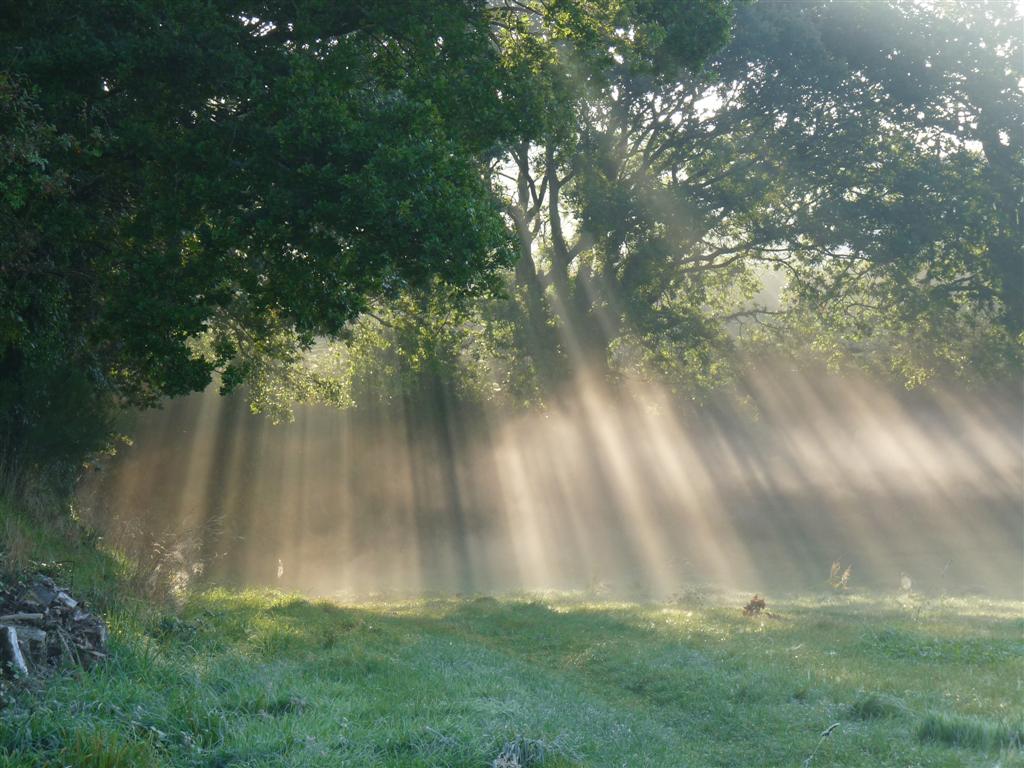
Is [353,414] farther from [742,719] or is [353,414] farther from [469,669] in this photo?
[742,719]

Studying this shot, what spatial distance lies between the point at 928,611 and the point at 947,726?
37.4 feet

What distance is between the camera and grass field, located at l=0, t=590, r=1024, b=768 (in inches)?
247

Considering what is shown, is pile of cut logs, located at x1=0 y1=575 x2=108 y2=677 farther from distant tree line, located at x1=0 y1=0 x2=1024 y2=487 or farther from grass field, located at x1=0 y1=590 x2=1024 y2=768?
distant tree line, located at x1=0 y1=0 x2=1024 y2=487

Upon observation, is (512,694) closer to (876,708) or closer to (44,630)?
(876,708)

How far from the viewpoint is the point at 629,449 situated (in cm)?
3597

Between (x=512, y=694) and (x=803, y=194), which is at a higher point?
(x=803, y=194)

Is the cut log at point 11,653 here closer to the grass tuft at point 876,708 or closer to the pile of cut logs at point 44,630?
the pile of cut logs at point 44,630

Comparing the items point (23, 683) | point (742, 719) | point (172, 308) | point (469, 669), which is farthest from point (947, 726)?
point (172, 308)

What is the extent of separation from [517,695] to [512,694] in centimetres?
5

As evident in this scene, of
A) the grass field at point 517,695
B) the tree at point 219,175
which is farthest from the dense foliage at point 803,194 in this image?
the grass field at point 517,695

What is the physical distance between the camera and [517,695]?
8953mm

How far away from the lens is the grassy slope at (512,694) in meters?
6.27

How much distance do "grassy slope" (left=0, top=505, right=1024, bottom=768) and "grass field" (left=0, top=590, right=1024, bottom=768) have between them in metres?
0.02

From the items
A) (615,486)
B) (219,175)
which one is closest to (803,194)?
(615,486)
